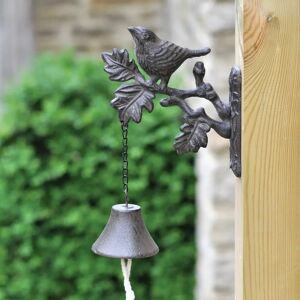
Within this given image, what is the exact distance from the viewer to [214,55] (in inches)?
139

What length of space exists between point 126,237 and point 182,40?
10.1ft

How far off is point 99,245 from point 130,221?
9 cm

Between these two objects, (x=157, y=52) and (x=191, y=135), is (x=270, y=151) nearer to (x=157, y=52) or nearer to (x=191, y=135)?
(x=191, y=135)

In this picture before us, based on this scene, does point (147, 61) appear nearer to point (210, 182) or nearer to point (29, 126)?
point (210, 182)

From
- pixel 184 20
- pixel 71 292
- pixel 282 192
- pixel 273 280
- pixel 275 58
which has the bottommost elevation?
pixel 71 292

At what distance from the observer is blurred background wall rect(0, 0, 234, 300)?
354 centimetres

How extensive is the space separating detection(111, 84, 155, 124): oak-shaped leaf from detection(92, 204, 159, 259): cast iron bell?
28cm

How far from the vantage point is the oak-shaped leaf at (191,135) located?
1667 mm

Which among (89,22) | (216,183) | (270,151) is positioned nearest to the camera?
(270,151)

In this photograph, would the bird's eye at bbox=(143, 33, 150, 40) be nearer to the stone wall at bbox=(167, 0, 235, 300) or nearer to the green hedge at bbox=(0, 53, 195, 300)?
the stone wall at bbox=(167, 0, 235, 300)

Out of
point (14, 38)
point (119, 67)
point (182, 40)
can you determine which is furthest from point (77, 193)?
point (14, 38)

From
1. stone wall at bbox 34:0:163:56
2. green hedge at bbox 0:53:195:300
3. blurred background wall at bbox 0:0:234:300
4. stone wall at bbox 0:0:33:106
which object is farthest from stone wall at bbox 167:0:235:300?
stone wall at bbox 0:0:33:106

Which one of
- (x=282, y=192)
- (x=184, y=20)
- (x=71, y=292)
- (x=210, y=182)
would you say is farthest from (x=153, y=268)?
(x=282, y=192)

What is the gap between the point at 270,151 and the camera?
1.59m
